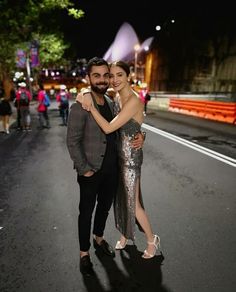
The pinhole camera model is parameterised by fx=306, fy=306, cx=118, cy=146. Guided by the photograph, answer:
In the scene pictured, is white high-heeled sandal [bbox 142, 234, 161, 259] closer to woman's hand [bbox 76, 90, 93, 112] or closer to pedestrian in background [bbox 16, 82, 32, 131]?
woman's hand [bbox 76, 90, 93, 112]

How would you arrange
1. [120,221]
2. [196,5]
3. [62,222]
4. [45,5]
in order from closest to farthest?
[120,221], [62,222], [45,5], [196,5]

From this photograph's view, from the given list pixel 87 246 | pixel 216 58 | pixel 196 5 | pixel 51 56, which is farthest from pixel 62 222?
pixel 196 5

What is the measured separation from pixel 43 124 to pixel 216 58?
3749 cm

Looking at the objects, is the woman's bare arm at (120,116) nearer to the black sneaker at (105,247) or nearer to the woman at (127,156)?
the woman at (127,156)

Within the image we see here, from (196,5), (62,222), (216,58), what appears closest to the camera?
(62,222)

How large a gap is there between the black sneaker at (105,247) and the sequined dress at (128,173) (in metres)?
0.26

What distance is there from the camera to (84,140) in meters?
3.17

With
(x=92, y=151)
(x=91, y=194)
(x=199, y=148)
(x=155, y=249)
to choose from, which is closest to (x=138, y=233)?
(x=155, y=249)

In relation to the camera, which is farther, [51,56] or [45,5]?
[51,56]

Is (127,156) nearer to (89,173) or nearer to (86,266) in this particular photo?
(89,173)

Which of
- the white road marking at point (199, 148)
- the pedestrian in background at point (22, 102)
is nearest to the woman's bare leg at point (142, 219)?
the white road marking at point (199, 148)

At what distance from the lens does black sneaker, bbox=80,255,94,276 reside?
3.24 metres

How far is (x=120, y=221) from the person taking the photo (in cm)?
367

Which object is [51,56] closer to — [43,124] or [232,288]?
[43,124]
